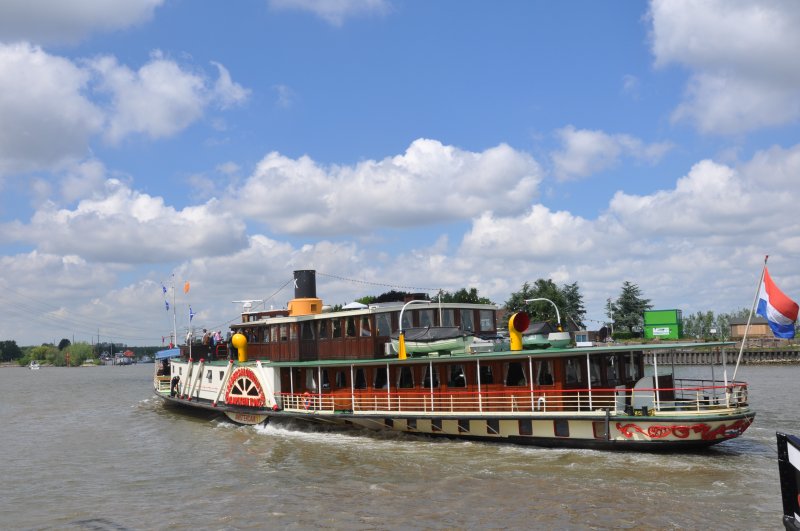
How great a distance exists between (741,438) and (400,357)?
12.1 metres

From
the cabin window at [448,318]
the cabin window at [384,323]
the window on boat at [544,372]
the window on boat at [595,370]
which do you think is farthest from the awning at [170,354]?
the window on boat at [595,370]

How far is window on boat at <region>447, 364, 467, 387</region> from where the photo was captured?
24672 mm

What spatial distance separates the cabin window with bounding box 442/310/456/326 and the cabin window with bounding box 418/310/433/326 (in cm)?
64

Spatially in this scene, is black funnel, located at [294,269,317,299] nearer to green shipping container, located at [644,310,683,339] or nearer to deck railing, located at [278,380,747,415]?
deck railing, located at [278,380,747,415]

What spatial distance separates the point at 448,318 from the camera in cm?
2838

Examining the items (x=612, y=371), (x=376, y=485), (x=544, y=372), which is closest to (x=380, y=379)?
(x=544, y=372)

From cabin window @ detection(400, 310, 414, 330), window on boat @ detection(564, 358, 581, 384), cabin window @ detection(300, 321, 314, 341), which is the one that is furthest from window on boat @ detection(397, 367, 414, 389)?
window on boat @ detection(564, 358, 581, 384)

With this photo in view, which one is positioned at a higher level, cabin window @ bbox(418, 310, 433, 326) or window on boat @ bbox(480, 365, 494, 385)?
cabin window @ bbox(418, 310, 433, 326)

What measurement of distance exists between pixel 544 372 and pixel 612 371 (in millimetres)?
2867

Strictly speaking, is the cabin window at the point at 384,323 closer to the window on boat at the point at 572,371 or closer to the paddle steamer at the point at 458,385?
the paddle steamer at the point at 458,385

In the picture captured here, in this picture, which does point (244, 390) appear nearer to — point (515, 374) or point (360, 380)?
point (360, 380)

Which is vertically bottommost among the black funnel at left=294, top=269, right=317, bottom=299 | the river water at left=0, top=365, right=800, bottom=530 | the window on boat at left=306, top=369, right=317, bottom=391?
the river water at left=0, top=365, right=800, bottom=530

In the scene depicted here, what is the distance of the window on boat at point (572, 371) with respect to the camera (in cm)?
2286

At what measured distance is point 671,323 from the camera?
103 m
